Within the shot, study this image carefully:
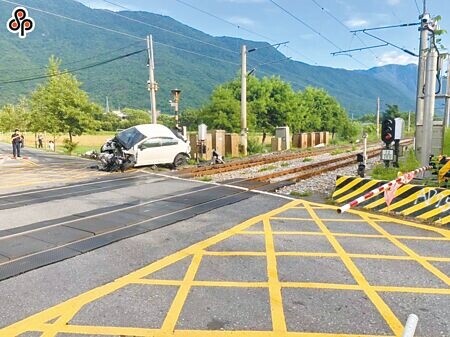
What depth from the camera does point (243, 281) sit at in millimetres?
4582

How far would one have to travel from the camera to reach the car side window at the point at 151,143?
15.6 m

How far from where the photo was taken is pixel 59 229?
266 inches

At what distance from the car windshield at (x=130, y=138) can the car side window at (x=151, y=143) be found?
0.90 ft

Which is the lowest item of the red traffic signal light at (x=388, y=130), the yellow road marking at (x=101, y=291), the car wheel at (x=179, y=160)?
the yellow road marking at (x=101, y=291)

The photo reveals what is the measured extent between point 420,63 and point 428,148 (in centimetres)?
730

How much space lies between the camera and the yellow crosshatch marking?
3.48 m

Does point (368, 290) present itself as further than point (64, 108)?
No

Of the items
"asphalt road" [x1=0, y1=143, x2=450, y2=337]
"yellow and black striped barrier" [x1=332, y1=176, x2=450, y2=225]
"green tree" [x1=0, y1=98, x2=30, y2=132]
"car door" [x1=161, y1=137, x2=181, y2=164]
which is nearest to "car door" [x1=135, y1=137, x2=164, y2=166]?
"car door" [x1=161, y1=137, x2=181, y2=164]

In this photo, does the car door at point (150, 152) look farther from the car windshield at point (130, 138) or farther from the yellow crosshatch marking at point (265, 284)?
the yellow crosshatch marking at point (265, 284)

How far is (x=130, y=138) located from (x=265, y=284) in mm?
12653

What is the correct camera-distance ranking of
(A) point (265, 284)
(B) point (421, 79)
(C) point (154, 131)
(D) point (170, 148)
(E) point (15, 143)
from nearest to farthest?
1. (A) point (265, 284)
2. (B) point (421, 79)
3. (C) point (154, 131)
4. (D) point (170, 148)
5. (E) point (15, 143)

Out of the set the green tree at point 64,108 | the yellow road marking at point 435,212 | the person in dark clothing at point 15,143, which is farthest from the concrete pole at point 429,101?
the green tree at point 64,108

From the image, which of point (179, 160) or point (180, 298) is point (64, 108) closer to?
point (179, 160)

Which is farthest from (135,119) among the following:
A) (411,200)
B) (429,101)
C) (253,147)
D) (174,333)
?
(174,333)
